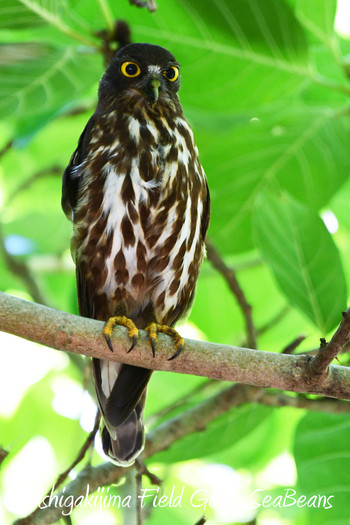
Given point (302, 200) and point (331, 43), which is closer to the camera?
point (331, 43)

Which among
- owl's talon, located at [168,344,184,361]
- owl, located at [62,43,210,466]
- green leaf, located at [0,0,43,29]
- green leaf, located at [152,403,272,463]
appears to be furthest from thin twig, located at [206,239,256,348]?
green leaf, located at [0,0,43,29]

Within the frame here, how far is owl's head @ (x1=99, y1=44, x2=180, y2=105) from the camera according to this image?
3.66 m

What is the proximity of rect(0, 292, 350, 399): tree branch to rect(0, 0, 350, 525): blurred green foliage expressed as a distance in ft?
1.49

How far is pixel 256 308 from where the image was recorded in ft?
15.4

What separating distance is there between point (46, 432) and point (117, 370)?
1038 millimetres

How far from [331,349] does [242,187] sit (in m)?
1.62

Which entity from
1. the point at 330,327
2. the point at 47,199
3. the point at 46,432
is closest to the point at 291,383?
the point at 330,327

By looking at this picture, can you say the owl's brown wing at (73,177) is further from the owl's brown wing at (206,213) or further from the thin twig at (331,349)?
the thin twig at (331,349)

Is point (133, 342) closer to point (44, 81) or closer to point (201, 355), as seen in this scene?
point (201, 355)

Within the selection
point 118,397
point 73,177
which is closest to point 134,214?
point 73,177

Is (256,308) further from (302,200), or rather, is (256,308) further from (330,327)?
(330,327)

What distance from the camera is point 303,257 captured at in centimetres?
301

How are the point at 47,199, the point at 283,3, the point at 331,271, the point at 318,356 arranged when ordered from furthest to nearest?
the point at 47,199
the point at 283,3
the point at 331,271
the point at 318,356

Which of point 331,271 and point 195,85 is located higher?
point 195,85
